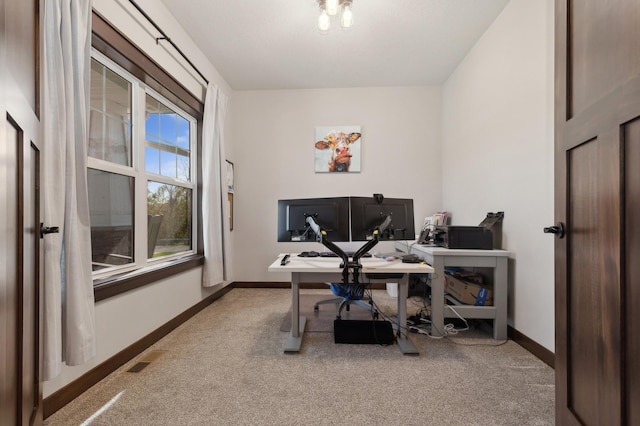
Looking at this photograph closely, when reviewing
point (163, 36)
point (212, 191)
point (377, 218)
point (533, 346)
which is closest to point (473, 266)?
point (533, 346)

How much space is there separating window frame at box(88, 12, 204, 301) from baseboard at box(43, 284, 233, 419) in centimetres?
43

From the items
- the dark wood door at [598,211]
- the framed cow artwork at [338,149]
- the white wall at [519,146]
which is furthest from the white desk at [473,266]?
the framed cow artwork at [338,149]

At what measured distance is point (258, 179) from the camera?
392 centimetres

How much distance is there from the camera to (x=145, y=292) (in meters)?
2.12

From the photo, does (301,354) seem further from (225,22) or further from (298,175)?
(225,22)

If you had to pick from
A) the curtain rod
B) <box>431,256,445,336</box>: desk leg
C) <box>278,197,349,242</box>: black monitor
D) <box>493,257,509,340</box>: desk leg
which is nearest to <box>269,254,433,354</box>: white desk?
<box>278,197,349,242</box>: black monitor

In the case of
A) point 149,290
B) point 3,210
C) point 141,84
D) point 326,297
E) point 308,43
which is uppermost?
point 308,43

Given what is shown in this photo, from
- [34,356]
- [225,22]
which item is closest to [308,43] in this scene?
[225,22]

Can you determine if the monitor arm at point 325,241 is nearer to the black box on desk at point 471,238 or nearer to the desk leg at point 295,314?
the desk leg at point 295,314

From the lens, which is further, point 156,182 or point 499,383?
point 156,182

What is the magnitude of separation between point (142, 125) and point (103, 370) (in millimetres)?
1813

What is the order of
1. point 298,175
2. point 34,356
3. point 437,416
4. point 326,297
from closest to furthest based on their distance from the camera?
point 34,356
point 437,416
point 326,297
point 298,175

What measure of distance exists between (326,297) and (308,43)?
9.65 feet

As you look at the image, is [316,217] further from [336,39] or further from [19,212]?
[336,39]
